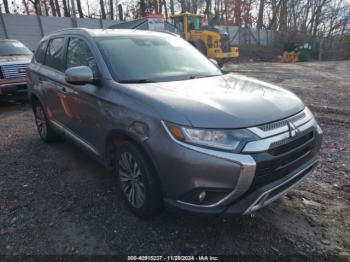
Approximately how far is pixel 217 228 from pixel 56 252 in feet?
4.69

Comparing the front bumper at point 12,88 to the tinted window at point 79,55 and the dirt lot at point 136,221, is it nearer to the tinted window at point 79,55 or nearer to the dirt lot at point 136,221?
the dirt lot at point 136,221

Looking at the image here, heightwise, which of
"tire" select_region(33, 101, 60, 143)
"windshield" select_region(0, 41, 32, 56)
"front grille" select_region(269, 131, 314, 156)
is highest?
"windshield" select_region(0, 41, 32, 56)

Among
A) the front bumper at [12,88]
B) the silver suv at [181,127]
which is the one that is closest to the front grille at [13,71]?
the front bumper at [12,88]

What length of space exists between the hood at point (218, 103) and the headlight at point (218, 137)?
46mm

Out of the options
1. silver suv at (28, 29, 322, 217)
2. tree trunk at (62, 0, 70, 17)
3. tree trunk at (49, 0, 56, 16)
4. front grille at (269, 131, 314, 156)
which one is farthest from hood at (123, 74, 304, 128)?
tree trunk at (49, 0, 56, 16)

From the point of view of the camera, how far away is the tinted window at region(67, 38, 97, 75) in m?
3.29

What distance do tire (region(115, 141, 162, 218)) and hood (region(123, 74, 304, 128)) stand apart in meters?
0.49

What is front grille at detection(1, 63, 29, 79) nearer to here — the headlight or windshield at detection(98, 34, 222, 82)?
windshield at detection(98, 34, 222, 82)

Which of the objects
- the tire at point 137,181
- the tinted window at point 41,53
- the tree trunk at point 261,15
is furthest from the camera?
the tree trunk at point 261,15

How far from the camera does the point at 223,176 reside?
214 centimetres

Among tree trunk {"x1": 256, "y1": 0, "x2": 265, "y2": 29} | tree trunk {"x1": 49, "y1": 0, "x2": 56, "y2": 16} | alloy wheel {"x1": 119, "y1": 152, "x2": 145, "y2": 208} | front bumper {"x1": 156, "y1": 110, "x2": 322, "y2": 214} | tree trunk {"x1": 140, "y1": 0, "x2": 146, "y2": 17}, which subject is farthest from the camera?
tree trunk {"x1": 256, "y1": 0, "x2": 265, "y2": 29}

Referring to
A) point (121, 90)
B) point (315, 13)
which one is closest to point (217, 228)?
point (121, 90)

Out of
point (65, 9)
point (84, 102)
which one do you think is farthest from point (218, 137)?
point (65, 9)

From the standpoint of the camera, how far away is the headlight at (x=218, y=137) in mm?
2162
